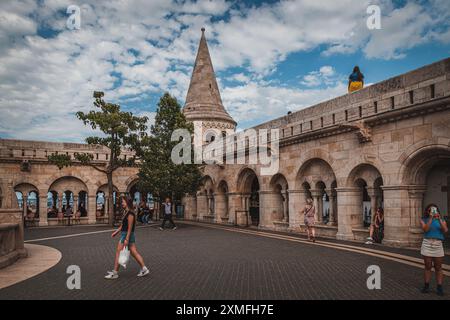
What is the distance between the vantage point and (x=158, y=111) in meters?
19.2

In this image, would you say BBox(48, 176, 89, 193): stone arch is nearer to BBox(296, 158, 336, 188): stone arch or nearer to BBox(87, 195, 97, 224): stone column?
BBox(87, 195, 97, 224): stone column

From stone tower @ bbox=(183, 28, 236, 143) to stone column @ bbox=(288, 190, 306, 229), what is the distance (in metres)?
15.7

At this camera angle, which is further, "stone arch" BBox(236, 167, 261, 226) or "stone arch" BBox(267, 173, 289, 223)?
"stone arch" BBox(236, 167, 261, 226)

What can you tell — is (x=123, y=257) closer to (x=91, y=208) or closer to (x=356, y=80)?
(x=356, y=80)

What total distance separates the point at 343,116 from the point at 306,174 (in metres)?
3.28

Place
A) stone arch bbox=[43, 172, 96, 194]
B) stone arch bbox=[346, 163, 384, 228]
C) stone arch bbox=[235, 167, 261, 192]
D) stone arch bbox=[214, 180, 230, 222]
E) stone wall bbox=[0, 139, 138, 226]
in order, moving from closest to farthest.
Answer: stone arch bbox=[346, 163, 384, 228] < stone arch bbox=[235, 167, 261, 192] < stone wall bbox=[0, 139, 138, 226] < stone arch bbox=[214, 180, 230, 222] < stone arch bbox=[43, 172, 96, 194]

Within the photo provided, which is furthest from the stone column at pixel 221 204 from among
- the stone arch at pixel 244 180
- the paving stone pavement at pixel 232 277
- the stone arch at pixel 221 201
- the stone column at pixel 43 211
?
the paving stone pavement at pixel 232 277

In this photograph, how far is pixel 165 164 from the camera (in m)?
18.3

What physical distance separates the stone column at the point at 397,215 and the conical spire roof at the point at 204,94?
806 inches

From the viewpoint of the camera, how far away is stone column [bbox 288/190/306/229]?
50.4 ft

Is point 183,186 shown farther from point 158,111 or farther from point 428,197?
point 428,197

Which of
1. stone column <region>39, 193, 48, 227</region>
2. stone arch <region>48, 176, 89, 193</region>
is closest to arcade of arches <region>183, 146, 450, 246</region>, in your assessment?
stone arch <region>48, 176, 89, 193</region>

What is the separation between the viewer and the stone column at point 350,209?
12.6m

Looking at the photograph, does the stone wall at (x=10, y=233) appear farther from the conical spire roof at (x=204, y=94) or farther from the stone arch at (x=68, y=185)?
the conical spire roof at (x=204, y=94)
